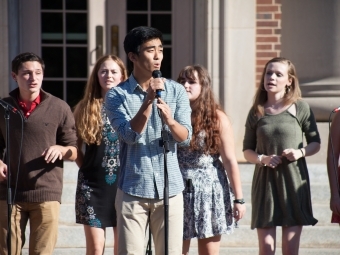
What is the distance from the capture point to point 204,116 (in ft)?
19.5

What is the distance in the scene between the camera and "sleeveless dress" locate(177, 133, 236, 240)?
5.93 metres

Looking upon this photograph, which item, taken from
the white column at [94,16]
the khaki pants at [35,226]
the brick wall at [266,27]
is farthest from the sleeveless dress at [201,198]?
the white column at [94,16]

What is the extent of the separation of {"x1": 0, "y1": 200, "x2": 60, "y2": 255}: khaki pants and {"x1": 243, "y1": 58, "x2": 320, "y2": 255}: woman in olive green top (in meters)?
1.52

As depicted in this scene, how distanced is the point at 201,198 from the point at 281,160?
662 millimetres

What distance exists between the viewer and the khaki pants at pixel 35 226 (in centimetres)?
573

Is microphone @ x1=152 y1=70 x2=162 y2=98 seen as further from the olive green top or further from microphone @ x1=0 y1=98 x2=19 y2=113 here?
the olive green top

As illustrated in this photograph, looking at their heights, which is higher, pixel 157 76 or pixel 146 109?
pixel 157 76

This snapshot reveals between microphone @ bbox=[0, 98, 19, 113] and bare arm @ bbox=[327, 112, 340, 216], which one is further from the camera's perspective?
bare arm @ bbox=[327, 112, 340, 216]

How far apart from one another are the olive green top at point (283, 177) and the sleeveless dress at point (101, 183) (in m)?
1.09

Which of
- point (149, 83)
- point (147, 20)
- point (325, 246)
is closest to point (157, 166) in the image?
point (149, 83)

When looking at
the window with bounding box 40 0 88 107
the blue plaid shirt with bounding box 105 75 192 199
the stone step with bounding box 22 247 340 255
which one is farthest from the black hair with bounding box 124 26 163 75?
the window with bounding box 40 0 88 107

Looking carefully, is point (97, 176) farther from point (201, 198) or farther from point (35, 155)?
point (201, 198)

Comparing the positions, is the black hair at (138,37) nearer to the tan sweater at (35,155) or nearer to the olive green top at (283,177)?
the tan sweater at (35,155)

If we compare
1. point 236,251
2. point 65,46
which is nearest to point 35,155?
point 236,251
